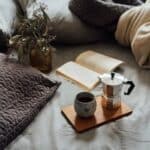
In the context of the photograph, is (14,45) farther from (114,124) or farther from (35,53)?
(114,124)

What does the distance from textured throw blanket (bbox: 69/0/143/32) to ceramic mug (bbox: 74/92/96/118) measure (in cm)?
57

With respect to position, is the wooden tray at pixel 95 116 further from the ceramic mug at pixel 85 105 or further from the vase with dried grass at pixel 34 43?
the vase with dried grass at pixel 34 43

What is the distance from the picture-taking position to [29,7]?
1515 mm

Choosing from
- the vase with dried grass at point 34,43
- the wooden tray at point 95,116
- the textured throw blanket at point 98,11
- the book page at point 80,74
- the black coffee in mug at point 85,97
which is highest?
the textured throw blanket at point 98,11

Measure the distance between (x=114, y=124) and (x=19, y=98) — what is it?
1.11 ft

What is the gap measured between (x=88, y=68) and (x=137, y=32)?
0.28 m

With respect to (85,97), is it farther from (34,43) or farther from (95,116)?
(34,43)

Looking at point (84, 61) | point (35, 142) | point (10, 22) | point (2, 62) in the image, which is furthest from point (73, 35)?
point (35, 142)

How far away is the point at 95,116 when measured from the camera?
98 centimetres

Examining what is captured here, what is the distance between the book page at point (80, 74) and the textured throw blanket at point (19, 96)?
10cm

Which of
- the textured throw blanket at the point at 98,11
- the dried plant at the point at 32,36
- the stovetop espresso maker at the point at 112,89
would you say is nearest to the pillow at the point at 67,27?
the textured throw blanket at the point at 98,11

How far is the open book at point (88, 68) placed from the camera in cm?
118

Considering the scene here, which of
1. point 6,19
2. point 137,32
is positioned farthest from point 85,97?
point 6,19

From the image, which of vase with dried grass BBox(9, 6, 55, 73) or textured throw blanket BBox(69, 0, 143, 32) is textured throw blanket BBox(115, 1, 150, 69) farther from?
vase with dried grass BBox(9, 6, 55, 73)
